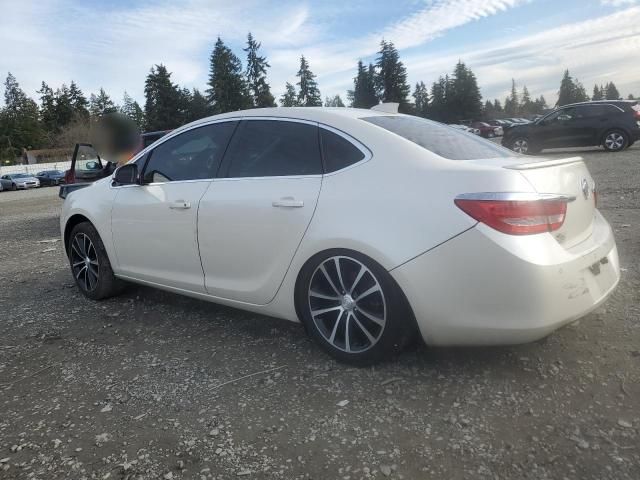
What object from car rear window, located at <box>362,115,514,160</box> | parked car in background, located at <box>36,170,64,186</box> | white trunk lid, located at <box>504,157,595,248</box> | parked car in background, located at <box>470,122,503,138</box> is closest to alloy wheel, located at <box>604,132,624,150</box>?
car rear window, located at <box>362,115,514,160</box>

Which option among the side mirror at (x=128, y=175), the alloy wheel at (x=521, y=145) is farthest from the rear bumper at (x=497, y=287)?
the alloy wheel at (x=521, y=145)

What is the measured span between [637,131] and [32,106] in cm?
9777

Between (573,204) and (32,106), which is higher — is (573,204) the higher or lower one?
the lower one

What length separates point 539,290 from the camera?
2479 millimetres

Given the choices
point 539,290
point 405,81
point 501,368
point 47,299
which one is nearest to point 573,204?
point 539,290

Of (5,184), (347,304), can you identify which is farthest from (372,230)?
(5,184)

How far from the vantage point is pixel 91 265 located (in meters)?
4.75

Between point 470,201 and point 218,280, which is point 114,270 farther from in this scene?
point 470,201

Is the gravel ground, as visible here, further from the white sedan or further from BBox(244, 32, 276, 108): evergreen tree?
BBox(244, 32, 276, 108): evergreen tree

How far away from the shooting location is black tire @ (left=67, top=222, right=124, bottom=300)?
15.1ft

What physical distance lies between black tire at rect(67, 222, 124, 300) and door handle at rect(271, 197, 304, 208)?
7.01 feet

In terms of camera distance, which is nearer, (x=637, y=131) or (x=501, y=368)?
(x=501, y=368)

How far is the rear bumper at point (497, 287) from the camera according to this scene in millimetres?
2479

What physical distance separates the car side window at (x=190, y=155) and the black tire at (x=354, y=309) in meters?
1.16
